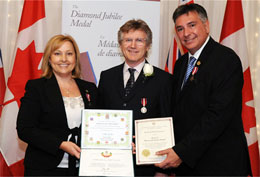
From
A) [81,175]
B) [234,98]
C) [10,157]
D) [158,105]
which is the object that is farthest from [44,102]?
[234,98]

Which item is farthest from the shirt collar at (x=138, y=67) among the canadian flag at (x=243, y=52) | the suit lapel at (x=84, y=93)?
the canadian flag at (x=243, y=52)

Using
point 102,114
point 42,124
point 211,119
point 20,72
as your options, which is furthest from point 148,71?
point 20,72

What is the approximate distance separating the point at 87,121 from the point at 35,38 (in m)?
2.02

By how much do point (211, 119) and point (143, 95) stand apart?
736mm

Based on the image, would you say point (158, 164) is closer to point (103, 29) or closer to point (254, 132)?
point (254, 132)

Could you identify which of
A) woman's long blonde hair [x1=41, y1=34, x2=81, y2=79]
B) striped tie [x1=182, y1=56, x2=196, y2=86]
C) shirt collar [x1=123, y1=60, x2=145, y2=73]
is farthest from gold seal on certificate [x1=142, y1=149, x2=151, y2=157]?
woman's long blonde hair [x1=41, y1=34, x2=81, y2=79]

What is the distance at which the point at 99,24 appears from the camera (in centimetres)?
436

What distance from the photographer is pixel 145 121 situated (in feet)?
8.73

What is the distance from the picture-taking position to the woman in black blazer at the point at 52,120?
110 inches

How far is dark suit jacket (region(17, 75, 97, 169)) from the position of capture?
109 inches

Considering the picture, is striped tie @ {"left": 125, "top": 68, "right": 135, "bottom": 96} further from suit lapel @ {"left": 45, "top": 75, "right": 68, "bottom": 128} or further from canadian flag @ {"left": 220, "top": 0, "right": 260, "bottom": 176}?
canadian flag @ {"left": 220, "top": 0, "right": 260, "bottom": 176}

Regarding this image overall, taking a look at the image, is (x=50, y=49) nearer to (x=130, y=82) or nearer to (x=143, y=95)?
(x=130, y=82)

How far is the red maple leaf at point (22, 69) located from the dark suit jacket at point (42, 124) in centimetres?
105

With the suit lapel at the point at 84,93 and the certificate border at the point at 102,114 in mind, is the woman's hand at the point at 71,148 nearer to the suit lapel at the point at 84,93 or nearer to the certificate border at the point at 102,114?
the certificate border at the point at 102,114
